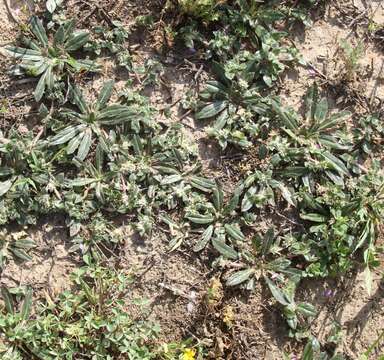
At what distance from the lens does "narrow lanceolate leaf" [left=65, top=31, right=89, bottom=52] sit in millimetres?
4988

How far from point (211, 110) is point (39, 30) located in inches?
59.2

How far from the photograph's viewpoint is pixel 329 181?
5.04m

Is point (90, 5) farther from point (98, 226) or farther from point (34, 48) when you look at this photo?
point (98, 226)

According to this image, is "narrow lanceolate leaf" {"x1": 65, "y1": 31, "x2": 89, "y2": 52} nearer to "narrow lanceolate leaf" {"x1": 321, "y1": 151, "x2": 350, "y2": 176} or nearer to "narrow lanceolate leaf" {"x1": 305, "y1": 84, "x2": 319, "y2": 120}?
"narrow lanceolate leaf" {"x1": 305, "y1": 84, "x2": 319, "y2": 120}

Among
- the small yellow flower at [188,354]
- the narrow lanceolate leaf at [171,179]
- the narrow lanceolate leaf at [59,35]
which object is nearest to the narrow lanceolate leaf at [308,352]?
the small yellow flower at [188,354]

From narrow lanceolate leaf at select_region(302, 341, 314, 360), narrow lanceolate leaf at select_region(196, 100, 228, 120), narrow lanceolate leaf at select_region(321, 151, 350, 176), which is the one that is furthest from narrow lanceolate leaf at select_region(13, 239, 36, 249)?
narrow lanceolate leaf at select_region(321, 151, 350, 176)

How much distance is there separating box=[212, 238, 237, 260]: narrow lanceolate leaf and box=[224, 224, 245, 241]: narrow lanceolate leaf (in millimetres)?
91

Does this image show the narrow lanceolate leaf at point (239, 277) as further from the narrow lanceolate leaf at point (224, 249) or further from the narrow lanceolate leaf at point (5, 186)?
the narrow lanceolate leaf at point (5, 186)

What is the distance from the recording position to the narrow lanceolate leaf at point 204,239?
15.9ft

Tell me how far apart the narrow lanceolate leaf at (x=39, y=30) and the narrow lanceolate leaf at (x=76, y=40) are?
0.59 ft

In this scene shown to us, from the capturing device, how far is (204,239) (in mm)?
4875

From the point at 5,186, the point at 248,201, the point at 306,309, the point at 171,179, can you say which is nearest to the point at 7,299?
the point at 5,186

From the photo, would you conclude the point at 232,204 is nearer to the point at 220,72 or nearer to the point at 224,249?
the point at 224,249

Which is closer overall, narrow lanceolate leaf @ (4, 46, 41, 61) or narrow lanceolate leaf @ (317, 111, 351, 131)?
narrow lanceolate leaf @ (4, 46, 41, 61)
